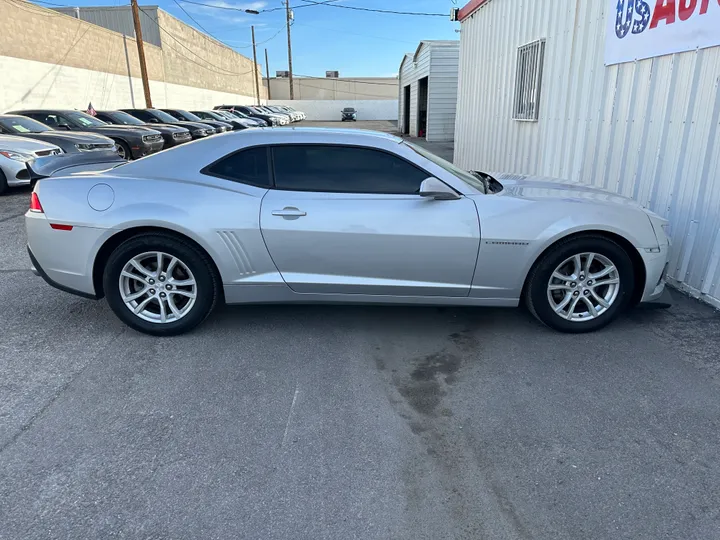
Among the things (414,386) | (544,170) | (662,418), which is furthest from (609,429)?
(544,170)

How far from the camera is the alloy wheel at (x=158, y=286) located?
12.1 feet

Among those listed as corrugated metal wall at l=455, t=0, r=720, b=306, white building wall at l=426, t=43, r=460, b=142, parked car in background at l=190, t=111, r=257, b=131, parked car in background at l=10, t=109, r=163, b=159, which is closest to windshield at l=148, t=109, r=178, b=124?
parked car in background at l=190, t=111, r=257, b=131

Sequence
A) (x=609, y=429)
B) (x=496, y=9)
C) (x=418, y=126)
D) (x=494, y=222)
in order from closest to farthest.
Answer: (x=609, y=429) → (x=494, y=222) → (x=496, y=9) → (x=418, y=126)

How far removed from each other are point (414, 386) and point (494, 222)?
129 centimetres

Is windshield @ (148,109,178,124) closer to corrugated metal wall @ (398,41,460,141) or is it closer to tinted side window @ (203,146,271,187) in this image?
corrugated metal wall @ (398,41,460,141)

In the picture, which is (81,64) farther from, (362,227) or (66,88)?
(362,227)

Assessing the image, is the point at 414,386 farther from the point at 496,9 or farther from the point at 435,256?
the point at 496,9

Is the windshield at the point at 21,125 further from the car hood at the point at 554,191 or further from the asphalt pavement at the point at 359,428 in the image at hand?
the car hood at the point at 554,191

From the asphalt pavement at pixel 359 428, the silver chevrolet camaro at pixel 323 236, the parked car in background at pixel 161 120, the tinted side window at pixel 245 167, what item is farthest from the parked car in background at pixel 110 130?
the tinted side window at pixel 245 167

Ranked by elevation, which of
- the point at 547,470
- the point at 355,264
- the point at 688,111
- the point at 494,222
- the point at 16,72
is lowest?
the point at 547,470

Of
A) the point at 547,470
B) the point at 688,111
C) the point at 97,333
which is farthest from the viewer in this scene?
the point at 688,111

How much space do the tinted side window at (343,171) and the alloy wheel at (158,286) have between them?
0.99m

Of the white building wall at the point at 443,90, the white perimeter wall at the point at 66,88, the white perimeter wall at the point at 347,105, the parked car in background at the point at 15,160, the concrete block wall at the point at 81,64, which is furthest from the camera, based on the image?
the white perimeter wall at the point at 347,105

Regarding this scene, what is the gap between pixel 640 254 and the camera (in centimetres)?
368
